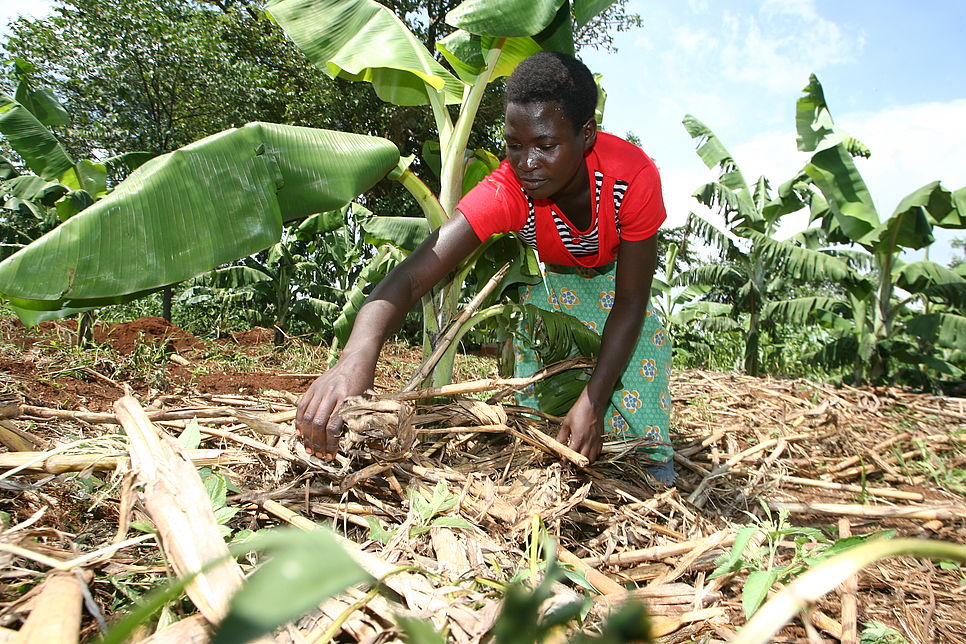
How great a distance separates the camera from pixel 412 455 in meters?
1.68

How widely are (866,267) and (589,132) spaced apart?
912 centimetres

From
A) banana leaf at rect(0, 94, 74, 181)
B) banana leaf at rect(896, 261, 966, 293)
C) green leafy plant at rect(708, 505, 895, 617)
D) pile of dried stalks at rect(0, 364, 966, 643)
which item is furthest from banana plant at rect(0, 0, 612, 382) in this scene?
banana leaf at rect(896, 261, 966, 293)

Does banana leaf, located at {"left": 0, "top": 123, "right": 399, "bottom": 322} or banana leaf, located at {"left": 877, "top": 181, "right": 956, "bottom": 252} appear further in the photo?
banana leaf, located at {"left": 877, "top": 181, "right": 956, "bottom": 252}

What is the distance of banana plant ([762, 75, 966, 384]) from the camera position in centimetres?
634

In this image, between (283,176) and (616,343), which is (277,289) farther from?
(616,343)

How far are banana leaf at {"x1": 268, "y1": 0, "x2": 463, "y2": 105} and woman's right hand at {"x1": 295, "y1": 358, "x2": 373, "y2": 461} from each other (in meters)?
1.45

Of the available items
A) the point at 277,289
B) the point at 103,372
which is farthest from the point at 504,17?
the point at 277,289

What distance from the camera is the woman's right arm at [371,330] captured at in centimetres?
138

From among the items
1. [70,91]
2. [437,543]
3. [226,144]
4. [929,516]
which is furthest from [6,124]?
[70,91]

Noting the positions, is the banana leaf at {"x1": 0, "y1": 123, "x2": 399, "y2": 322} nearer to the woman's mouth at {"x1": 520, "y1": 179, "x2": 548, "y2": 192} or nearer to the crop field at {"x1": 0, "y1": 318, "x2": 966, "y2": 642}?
the crop field at {"x1": 0, "y1": 318, "x2": 966, "y2": 642}

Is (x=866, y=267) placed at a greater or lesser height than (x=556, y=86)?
lesser

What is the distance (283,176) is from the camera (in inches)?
75.6

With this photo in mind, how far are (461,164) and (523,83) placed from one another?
3.20ft

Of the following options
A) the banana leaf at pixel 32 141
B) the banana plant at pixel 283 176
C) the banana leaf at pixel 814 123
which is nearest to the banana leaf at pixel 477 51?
the banana plant at pixel 283 176
